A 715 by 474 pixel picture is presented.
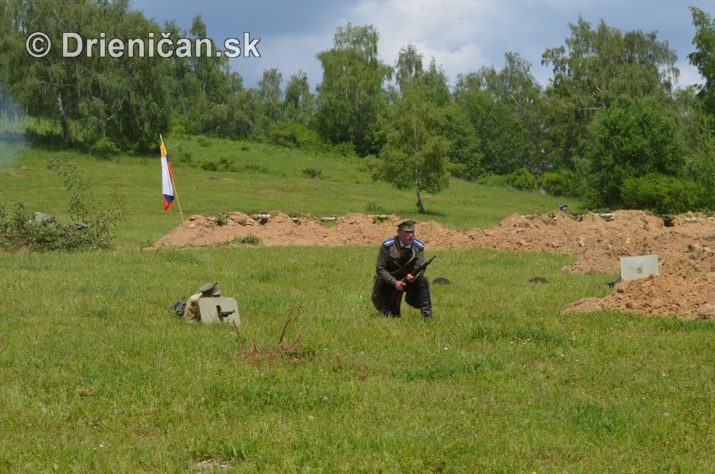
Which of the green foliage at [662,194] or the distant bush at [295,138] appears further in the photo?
the distant bush at [295,138]

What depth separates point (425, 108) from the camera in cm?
5988

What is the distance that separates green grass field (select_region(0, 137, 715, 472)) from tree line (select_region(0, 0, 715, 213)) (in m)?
39.1

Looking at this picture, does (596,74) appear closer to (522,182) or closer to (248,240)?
(522,182)

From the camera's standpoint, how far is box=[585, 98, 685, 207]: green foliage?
6000 centimetres

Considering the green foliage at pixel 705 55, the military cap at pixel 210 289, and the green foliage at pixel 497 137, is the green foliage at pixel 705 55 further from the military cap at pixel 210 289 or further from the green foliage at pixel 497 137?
the military cap at pixel 210 289

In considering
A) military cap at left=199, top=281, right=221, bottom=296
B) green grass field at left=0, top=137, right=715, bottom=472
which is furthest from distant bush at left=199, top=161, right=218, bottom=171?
military cap at left=199, top=281, right=221, bottom=296

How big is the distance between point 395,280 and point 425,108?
45886 mm

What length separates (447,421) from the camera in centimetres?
902

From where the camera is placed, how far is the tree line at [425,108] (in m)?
59.9

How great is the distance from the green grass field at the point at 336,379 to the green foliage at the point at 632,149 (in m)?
40.4

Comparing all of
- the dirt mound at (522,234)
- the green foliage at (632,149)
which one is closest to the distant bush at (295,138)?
the green foliage at (632,149)

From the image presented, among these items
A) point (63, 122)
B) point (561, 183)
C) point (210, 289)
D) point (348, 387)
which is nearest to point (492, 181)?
point (561, 183)

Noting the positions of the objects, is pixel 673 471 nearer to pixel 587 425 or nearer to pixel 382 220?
pixel 587 425

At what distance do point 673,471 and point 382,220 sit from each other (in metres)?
28.9
